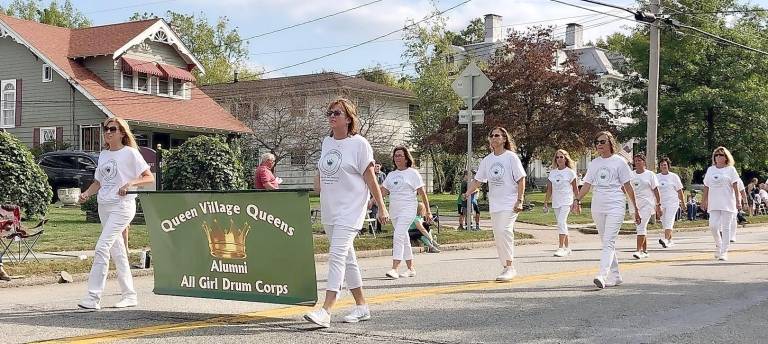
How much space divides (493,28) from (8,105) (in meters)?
39.9

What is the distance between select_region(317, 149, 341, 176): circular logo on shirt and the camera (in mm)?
7683

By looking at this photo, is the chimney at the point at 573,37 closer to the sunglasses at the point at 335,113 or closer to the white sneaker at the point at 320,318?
the sunglasses at the point at 335,113

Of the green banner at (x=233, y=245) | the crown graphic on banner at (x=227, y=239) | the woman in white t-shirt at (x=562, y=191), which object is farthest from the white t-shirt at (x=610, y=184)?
the woman in white t-shirt at (x=562, y=191)

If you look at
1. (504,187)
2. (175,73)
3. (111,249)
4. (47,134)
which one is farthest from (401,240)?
(47,134)

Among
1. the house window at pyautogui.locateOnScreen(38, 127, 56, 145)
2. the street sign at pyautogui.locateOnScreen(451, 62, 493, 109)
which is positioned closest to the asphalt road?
the street sign at pyautogui.locateOnScreen(451, 62, 493, 109)

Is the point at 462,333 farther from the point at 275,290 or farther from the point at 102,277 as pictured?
the point at 102,277

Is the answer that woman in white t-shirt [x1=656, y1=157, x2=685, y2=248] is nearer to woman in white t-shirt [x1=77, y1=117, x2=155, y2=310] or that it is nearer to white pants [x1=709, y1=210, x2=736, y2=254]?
white pants [x1=709, y1=210, x2=736, y2=254]

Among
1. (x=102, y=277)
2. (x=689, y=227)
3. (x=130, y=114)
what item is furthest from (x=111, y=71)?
(x=102, y=277)

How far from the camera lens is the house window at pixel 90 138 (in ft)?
122

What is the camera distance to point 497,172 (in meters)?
11.2

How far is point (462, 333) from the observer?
7438 mm

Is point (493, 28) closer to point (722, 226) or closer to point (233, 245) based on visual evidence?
point (722, 226)

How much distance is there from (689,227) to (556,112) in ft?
29.9

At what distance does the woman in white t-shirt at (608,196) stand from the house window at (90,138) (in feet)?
97.3
